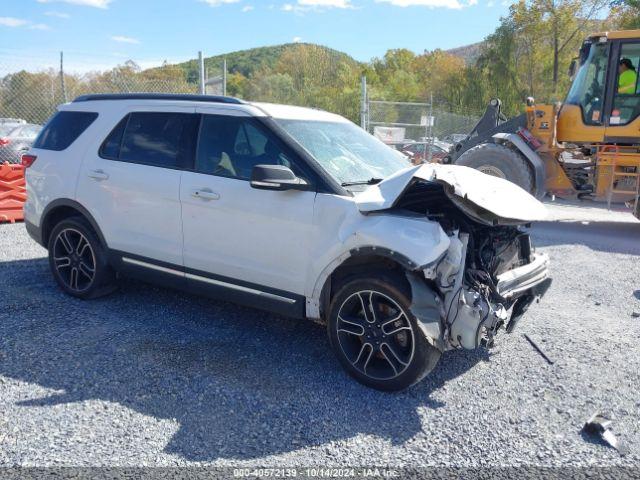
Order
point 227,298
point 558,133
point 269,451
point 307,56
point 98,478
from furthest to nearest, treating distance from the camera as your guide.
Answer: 1. point 307,56
2. point 558,133
3. point 227,298
4. point 269,451
5. point 98,478

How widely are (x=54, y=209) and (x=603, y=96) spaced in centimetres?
904

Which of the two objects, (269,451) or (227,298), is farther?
(227,298)

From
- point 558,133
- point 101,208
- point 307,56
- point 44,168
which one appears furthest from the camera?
point 307,56

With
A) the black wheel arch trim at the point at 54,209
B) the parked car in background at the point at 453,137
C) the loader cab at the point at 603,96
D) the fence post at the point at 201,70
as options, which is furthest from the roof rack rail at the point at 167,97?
the parked car in background at the point at 453,137

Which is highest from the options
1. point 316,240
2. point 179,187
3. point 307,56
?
point 307,56

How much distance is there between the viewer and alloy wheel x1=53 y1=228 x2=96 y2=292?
17.1ft

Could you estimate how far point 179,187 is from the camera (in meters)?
4.47

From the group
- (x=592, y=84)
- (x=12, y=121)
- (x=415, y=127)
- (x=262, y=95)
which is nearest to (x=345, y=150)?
(x=592, y=84)

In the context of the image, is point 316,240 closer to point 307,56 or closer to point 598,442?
point 598,442

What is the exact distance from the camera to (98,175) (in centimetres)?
497

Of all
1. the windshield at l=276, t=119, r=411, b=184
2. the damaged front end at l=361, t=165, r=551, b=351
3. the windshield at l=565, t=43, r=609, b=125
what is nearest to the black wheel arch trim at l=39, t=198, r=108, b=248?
the windshield at l=276, t=119, r=411, b=184

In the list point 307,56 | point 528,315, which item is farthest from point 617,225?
point 307,56

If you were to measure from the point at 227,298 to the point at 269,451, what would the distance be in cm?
158

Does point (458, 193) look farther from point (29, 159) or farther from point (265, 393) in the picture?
point (29, 159)
